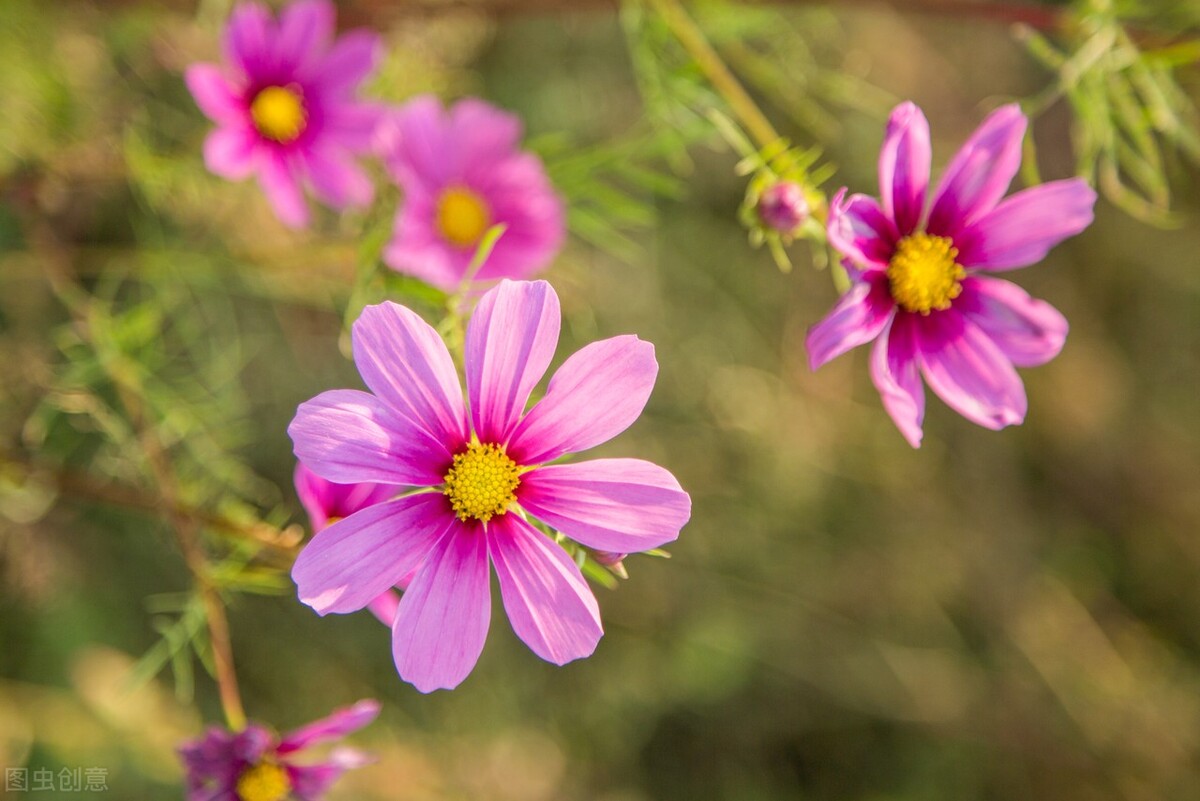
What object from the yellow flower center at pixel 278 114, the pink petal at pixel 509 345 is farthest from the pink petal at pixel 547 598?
the yellow flower center at pixel 278 114

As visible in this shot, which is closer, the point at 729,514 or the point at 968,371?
the point at 968,371

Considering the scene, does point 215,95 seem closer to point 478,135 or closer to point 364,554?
point 478,135

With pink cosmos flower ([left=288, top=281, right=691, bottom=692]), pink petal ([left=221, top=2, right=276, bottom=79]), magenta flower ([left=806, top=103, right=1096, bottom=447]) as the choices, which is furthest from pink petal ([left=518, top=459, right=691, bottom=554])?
pink petal ([left=221, top=2, right=276, bottom=79])

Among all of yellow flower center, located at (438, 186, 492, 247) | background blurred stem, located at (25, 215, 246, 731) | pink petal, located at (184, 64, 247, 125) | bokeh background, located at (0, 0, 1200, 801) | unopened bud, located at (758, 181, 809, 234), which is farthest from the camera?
bokeh background, located at (0, 0, 1200, 801)

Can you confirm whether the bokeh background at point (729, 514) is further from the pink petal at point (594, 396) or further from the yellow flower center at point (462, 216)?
the pink petal at point (594, 396)

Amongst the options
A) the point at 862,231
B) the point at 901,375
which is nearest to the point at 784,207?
the point at 862,231

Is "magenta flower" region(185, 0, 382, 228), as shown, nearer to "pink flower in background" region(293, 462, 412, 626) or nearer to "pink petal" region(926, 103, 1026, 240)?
"pink flower in background" region(293, 462, 412, 626)
